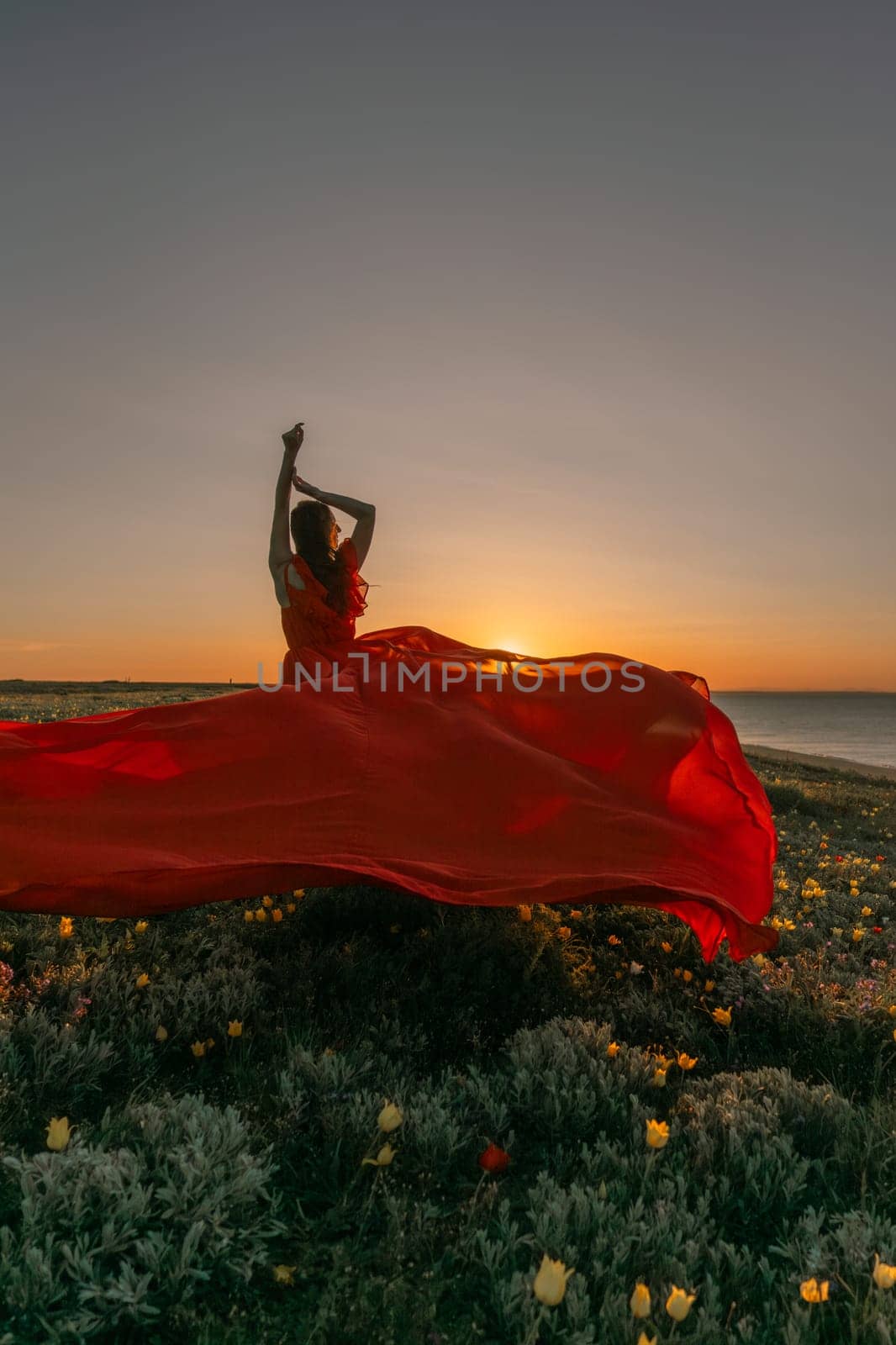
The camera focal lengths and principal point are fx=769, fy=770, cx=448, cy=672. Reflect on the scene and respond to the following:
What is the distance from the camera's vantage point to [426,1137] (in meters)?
2.77

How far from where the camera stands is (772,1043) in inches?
159

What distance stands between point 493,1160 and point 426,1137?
25 centimetres

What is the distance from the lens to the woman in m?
4.12

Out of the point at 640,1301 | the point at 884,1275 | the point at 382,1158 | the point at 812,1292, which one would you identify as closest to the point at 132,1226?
the point at 382,1158

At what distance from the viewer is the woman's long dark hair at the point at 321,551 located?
588 centimetres

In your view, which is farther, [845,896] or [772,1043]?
[845,896]

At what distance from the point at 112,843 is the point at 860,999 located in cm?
423

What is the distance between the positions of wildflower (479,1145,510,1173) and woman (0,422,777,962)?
4.44ft

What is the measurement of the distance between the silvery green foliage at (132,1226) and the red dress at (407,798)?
161 centimetres

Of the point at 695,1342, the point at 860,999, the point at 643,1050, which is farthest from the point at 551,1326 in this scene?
the point at 860,999

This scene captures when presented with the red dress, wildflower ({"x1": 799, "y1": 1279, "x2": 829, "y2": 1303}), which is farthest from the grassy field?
the red dress

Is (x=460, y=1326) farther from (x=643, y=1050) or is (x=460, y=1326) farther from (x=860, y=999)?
(x=860, y=999)

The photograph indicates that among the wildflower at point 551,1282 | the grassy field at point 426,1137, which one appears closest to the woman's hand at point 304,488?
the grassy field at point 426,1137

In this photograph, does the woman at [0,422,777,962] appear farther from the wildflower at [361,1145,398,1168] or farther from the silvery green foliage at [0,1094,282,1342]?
the silvery green foliage at [0,1094,282,1342]
